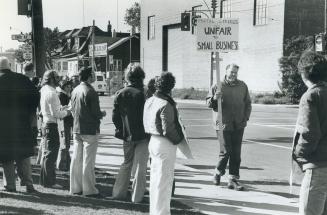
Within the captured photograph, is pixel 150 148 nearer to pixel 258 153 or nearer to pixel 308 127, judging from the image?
pixel 308 127

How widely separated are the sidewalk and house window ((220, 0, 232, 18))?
130 ft

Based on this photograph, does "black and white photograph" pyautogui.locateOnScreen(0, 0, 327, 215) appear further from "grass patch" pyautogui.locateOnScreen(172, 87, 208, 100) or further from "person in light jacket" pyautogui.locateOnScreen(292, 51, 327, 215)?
"grass patch" pyautogui.locateOnScreen(172, 87, 208, 100)

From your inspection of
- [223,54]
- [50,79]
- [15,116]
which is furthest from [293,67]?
[15,116]

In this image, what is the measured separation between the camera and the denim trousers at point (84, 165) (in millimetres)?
7656

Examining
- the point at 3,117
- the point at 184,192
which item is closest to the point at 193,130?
the point at 184,192

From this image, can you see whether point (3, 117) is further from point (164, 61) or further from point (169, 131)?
point (164, 61)

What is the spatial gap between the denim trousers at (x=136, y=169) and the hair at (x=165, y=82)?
131 centimetres

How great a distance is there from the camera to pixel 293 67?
1470 inches

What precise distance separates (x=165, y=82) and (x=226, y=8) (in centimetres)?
4403

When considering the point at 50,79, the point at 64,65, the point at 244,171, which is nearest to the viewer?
the point at 50,79

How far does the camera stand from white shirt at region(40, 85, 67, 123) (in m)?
8.12

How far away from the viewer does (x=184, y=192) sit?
8289mm

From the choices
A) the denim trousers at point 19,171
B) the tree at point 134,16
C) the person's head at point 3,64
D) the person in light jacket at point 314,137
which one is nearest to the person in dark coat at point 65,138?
the denim trousers at point 19,171

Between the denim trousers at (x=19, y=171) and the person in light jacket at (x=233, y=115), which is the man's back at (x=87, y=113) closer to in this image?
the denim trousers at (x=19, y=171)
